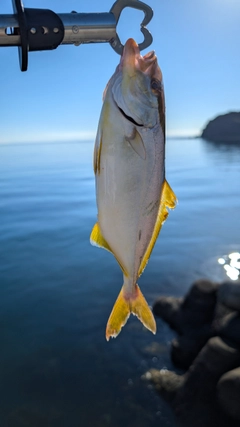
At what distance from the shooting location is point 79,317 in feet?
39.4

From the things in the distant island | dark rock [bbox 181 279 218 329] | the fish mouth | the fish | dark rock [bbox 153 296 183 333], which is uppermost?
the fish mouth

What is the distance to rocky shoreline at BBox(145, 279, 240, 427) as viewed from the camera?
6.71 meters

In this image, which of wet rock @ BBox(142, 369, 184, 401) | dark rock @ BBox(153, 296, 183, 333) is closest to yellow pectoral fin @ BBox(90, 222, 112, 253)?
wet rock @ BBox(142, 369, 184, 401)

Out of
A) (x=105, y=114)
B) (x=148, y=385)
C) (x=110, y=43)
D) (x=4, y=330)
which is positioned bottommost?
(x=4, y=330)

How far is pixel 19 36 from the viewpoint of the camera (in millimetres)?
1699

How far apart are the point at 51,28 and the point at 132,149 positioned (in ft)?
2.32

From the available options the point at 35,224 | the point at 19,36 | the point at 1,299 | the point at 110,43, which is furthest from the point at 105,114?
the point at 35,224

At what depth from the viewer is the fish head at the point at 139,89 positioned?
195 centimetres

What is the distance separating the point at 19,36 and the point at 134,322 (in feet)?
34.6

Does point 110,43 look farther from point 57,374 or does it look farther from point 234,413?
point 57,374

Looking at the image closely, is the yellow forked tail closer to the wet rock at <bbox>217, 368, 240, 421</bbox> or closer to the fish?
the fish

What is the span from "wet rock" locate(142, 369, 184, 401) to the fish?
642cm

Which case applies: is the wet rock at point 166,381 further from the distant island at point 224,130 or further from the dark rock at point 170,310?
the distant island at point 224,130

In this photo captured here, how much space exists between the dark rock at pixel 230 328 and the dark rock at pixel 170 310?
1978 millimetres
